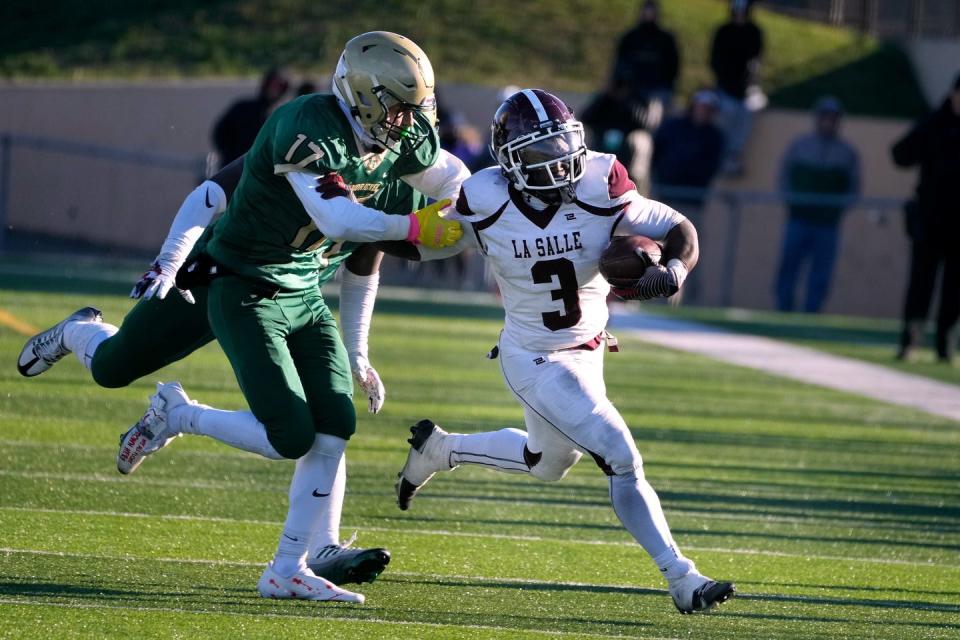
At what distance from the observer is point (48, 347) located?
6.07m

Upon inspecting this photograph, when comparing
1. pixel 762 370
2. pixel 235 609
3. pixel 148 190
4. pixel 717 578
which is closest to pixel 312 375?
pixel 235 609

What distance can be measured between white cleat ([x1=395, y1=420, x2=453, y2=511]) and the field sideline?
0.23 m

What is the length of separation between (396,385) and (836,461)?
9.32ft

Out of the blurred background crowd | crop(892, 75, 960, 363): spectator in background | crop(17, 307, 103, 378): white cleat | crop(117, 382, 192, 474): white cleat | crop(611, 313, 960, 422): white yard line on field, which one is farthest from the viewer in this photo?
the blurred background crowd

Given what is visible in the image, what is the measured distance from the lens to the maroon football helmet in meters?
4.87

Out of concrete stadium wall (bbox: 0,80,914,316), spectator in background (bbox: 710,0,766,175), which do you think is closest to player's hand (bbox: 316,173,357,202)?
spectator in background (bbox: 710,0,766,175)

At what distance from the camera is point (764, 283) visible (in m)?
18.6

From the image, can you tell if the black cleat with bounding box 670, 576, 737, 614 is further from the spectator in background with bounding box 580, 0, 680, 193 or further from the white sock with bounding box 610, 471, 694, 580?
the spectator in background with bounding box 580, 0, 680, 193

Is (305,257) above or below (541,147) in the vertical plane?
below

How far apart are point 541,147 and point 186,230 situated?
1155 mm

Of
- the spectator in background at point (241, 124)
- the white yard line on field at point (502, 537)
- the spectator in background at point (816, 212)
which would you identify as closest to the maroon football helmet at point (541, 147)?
the white yard line on field at point (502, 537)

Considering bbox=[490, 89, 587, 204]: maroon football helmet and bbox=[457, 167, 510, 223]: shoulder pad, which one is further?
bbox=[457, 167, 510, 223]: shoulder pad

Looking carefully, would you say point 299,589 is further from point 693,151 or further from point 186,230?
point 693,151

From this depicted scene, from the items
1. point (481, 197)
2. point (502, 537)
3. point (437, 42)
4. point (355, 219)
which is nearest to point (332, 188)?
point (355, 219)
